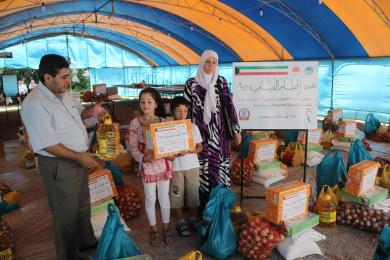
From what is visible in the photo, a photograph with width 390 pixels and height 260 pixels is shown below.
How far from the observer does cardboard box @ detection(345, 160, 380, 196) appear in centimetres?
278

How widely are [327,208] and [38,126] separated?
2327 mm

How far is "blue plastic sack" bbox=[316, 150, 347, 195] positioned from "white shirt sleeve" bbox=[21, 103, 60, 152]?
259 centimetres

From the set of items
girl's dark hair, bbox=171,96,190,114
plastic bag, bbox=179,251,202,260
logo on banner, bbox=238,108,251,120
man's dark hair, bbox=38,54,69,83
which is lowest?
plastic bag, bbox=179,251,202,260

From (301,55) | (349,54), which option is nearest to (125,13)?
(301,55)

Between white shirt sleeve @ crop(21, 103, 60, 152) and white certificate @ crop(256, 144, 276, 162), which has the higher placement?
white shirt sleeve @ crop(21, 103, 60, 152)

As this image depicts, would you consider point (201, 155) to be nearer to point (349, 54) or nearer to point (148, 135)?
point (148, 135)

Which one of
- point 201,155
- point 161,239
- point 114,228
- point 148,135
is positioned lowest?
point 161,239

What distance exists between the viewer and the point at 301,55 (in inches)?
469

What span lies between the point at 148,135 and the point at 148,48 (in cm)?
1976

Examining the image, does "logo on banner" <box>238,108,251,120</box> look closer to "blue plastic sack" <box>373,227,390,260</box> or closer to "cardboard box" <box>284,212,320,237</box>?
"cardboard box" <box>284,212,320,237</box>

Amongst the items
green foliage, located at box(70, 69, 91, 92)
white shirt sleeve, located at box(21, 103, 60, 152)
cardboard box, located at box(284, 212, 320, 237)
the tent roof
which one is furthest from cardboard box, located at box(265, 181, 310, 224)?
green foliage, located at box(70, 69, 91, 92)

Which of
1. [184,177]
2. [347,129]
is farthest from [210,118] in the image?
[347,129]

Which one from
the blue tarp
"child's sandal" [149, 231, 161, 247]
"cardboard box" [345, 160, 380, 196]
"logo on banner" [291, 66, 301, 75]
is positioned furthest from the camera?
the blue tarp

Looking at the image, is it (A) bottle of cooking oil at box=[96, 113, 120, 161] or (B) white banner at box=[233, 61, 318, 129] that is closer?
(A) bottle of cooking oil at box=[96, 113, 120, 161]
